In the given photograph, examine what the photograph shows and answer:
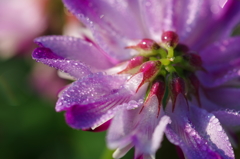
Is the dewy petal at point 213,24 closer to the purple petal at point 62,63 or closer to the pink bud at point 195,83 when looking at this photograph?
the pink bud at point 195,83

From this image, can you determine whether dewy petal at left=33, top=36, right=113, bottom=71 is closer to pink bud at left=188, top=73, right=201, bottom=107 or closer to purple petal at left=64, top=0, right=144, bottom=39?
purple petal at left=64, top=0, right=144, bottom=39

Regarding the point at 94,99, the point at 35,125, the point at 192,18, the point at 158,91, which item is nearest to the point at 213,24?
the point at 192,18

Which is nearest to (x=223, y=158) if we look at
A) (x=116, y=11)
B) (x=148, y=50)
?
(x=148, y=50)

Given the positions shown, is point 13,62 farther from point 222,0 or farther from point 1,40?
point 222,0

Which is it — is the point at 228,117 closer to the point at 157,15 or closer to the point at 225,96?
the point at 225,96

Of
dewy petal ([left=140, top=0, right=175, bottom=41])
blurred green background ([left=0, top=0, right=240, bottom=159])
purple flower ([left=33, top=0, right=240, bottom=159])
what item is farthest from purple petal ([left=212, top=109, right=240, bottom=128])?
blurred green background ([left=0, top=0, right=240, bottom=159])
